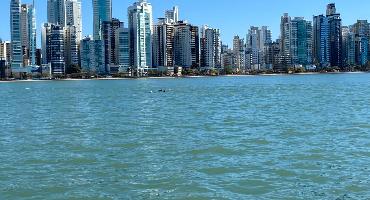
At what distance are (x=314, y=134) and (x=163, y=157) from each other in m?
8.70

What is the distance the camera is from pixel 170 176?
16.8 meters

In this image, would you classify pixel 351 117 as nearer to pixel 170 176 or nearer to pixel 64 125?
pixel 64 125

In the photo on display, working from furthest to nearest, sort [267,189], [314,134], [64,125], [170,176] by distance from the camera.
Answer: [64,125], [314,134], [170,176], [267,189]

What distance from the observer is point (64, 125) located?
34188mm

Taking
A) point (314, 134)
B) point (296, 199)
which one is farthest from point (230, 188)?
point (314, 134)

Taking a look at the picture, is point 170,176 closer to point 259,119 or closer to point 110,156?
point 110,156

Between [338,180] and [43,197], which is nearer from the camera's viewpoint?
[43,197]

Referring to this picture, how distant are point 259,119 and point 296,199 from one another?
A: 21.8 m

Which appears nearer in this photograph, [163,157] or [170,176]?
[170,176]

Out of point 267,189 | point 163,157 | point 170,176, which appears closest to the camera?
point 267,189

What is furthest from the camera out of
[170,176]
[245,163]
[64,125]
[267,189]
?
[64,125]

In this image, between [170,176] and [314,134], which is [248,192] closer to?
[170,176]

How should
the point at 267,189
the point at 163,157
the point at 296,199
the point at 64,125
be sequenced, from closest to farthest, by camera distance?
the point at 296,199 → the point at 267,189 → the point at 163,157 → the point at 64,125

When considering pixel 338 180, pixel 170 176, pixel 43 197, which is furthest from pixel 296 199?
pixel 43 197
